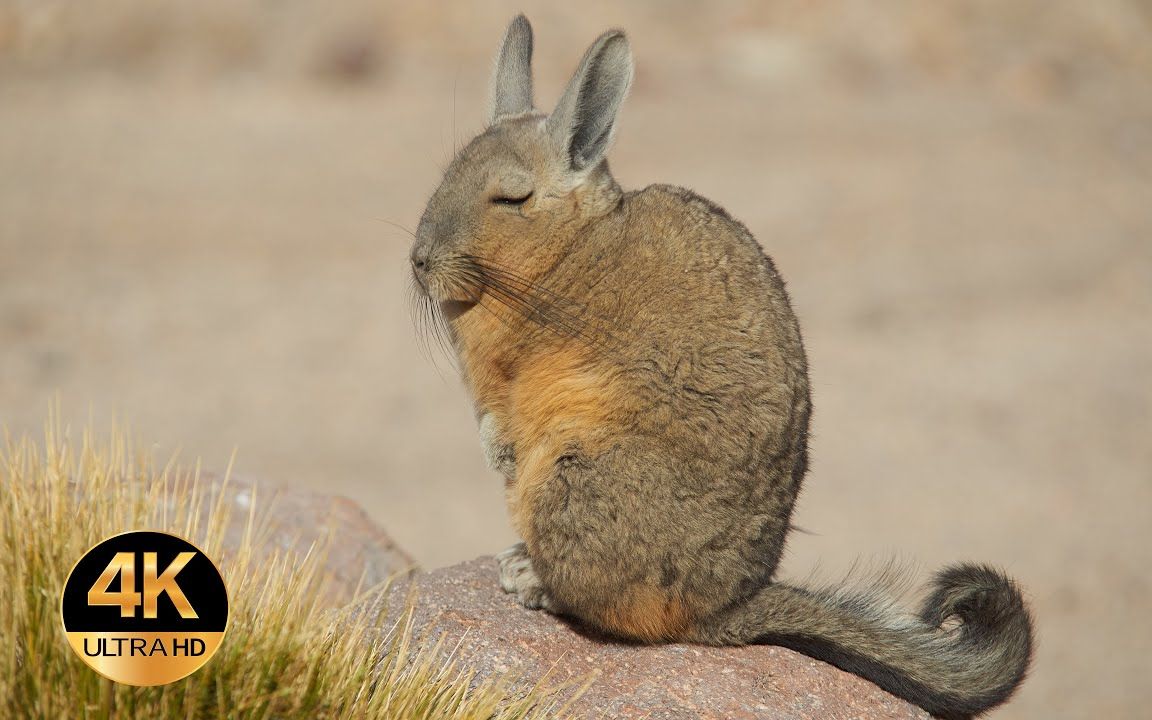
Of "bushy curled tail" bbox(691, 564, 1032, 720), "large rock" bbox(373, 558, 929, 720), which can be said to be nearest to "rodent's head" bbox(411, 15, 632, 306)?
"large rock" bbox(373, 558, 929, 720)

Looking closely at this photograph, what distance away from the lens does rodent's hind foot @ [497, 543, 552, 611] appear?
→ 5.36m

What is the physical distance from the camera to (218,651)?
368 centimetres

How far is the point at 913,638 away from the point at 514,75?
3.18m

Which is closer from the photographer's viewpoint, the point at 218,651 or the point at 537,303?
the point at 218,651

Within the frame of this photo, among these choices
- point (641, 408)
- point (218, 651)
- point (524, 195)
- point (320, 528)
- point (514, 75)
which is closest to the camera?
point (218, 651)

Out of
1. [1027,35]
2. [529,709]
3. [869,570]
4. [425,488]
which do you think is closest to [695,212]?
[869,570]

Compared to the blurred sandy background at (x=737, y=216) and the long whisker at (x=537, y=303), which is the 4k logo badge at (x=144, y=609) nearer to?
the long whisker at (x=537, y=303)

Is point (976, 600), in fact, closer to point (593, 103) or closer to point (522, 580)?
point (522, 580)

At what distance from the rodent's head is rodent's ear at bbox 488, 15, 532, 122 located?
509 mm

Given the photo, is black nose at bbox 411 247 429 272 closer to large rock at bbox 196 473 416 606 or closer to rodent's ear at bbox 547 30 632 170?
rodent's ear at bbox 547 30 632 170

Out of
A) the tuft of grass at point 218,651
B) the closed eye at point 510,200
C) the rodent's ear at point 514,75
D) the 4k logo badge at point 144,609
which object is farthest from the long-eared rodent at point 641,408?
the 4k logo badge at point 144,609

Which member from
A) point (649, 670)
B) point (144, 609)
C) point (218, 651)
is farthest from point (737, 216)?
point (144, 609)

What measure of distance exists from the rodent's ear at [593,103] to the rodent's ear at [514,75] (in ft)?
2.20

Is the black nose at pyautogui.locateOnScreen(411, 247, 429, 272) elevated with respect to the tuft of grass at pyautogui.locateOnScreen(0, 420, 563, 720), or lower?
elevated
